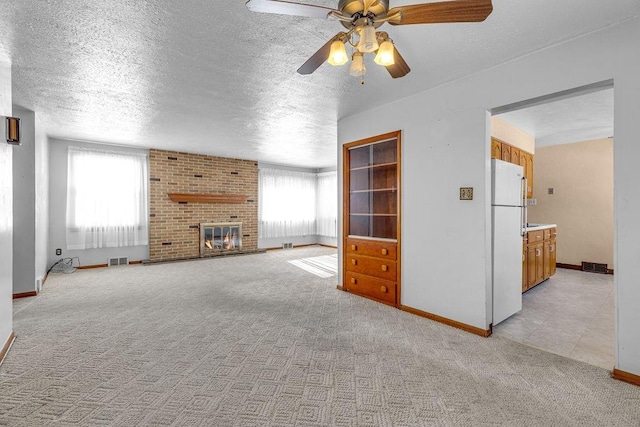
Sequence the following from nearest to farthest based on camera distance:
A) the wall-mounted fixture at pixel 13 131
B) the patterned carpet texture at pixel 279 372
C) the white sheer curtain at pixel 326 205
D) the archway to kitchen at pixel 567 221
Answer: the patterned carpet texture at pixel 279 372 → the wall-mounted fixture at pixel 13 131 → the archway to kitchen at pixel 567 221 → the white sheer curtain at pixel 326 205

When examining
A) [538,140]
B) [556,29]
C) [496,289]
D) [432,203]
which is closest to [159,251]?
[432,203]

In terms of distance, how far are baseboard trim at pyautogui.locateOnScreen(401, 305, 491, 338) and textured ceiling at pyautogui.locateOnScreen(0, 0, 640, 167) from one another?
2.41 metres

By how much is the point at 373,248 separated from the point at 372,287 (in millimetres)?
499

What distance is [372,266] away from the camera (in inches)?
150

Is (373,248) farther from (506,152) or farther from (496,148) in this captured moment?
(506,152)

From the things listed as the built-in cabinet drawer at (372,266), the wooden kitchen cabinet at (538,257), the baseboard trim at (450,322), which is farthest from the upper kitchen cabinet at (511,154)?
the baseboard trim at (450,322)

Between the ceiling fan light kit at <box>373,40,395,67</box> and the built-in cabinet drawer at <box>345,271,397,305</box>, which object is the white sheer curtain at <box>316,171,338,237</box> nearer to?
the built-in cabinet drawer at <box>345,271,397,305</box>

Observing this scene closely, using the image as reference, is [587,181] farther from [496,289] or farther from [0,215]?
[0,215]

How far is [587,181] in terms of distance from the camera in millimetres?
5473

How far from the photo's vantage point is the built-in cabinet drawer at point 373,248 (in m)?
3.59

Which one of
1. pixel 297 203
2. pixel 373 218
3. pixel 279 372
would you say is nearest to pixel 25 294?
pixel 279 372

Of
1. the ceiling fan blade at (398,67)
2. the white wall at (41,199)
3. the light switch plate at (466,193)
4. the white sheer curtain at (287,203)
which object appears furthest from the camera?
the white sheer curtain at (287,203)

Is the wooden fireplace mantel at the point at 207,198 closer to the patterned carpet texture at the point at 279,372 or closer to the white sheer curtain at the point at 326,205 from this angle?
the white sheer curtain at the point at 326,205

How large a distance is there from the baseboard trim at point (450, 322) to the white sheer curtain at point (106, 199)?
5.50 metres
